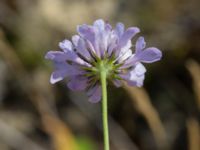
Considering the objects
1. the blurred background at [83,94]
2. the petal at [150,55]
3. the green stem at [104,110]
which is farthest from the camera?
the blurred background at [83,94]

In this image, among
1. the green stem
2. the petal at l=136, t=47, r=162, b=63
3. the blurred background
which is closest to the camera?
the green stem

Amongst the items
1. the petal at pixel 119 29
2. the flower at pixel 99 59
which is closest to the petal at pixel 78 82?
the flower at pixel 99 59

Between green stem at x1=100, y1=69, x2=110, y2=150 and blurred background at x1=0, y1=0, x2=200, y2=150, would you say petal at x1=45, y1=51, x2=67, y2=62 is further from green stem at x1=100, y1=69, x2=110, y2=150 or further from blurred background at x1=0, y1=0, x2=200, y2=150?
blurred background at x1=0, y1=0, x2=200, y2=150

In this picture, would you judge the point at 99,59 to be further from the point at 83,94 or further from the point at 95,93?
the point at 83,94

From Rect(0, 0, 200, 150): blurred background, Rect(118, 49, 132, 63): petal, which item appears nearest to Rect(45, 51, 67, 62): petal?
Rect(118, 49, 132, 63): petal

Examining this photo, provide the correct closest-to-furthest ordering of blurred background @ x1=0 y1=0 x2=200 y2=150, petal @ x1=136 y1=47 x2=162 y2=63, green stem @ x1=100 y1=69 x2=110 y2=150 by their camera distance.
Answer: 1. green stem @ x1=100 y1=69 x2=110 y2=150
2. petal @ x1=136 y1=47 x2=162 y2=63
3. blurred background @ x1=0 y1=0 x2=200 y2=150

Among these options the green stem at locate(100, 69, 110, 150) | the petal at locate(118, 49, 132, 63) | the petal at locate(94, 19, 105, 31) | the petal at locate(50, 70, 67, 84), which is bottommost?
the green stem at locate(100, 69, 110, 150)

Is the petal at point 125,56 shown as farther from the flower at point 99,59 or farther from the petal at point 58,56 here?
the petal at point 58,56

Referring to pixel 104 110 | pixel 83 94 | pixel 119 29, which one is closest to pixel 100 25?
pixel 119 29
